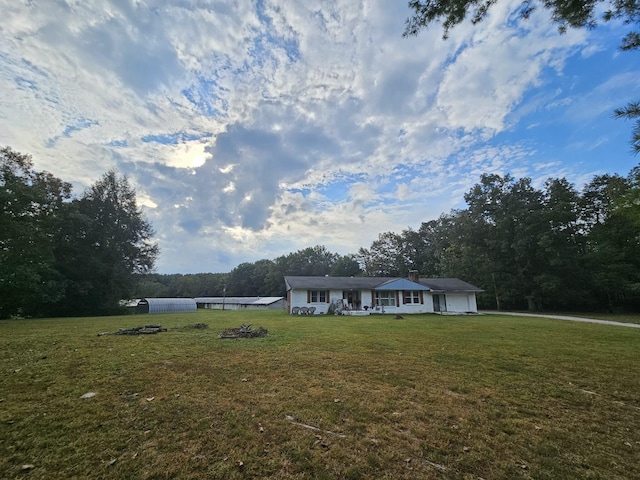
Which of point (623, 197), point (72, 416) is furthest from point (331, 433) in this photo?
point (623, 197)

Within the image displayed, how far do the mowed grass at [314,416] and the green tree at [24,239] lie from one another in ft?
65.1

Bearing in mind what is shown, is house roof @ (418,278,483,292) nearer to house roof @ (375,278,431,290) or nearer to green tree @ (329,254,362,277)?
house roof @ (375,278,431,290)

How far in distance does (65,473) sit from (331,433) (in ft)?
8.81

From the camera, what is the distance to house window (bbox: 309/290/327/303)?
86.6 ft

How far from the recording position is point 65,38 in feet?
35.6

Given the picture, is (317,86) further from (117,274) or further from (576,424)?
(117,274)

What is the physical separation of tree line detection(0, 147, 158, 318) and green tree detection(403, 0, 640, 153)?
28.5m

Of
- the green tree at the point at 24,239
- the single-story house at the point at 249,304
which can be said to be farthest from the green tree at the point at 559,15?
the single-story house at the point at 249,304

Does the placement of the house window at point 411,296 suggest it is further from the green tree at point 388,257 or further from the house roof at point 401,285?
the green tree at point 388,257

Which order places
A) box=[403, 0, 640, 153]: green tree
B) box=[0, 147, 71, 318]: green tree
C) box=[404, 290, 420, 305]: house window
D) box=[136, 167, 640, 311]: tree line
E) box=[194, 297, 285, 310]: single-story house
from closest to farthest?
box=[403, 0, 640, 153]: green tree < box=[0, 147, 71, 318]: green tree < box=[404, 290, 420, 305]: house window < box=[136, 167, 640, 311]: tree line < box=[194, 297, 285, 310]: single-story house

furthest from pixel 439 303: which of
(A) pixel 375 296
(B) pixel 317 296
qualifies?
(B) pixel 317 296

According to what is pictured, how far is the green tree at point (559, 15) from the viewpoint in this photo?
432cm

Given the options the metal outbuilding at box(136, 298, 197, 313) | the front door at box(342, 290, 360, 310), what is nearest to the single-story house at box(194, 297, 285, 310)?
the metal outbuilding at box(136, 298, 197, 313)

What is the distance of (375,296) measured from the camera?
89.0 ft
